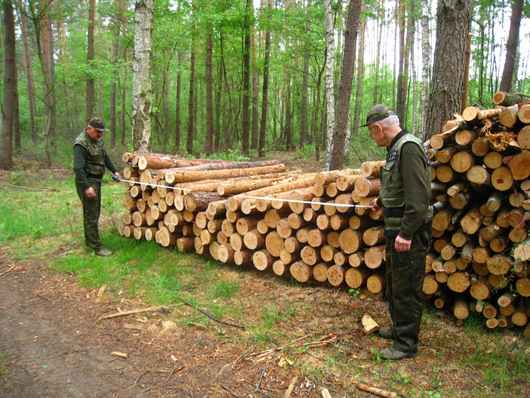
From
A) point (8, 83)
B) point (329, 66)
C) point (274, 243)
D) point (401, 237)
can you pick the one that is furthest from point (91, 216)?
point (8, 83)

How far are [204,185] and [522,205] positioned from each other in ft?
14.7

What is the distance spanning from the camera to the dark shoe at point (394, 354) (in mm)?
3416

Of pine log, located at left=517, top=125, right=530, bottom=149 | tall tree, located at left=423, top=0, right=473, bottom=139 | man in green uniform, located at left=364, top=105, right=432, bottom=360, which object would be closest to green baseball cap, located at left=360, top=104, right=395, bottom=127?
man in green uniform, located at left=364, top=105, right=432, bottom=360

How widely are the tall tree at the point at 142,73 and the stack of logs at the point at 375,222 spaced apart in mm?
2744

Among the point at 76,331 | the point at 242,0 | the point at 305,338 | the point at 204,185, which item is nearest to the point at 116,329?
the point at 76,331

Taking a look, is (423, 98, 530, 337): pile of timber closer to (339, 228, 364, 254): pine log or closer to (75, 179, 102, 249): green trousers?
(339, 228, 364, 254): pine log

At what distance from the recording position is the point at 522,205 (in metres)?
3.53

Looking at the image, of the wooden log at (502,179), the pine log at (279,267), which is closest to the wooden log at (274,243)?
the pine log at (279,267)

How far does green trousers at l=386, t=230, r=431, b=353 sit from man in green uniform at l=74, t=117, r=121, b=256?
5029 mm

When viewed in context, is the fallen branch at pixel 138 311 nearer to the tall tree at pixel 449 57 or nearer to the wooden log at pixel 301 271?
the wooden log at pixel 301 271

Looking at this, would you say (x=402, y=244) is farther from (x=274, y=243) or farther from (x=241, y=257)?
(x=241, y=257)

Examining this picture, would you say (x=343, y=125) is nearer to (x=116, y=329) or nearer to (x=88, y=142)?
(x=88, y=142)

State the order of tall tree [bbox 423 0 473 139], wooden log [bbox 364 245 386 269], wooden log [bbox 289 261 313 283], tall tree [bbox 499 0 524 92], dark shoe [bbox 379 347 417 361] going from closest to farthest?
dark shoe [bbox 379 347 417 361] < wooden log [bbox 364 245 386 269] < wooden log [bbox 289 261 313 283] < tall tree [bbox 423 0 473 139] < tall tree [bbox 499 0 524 92]

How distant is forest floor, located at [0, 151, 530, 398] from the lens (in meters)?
3.11
